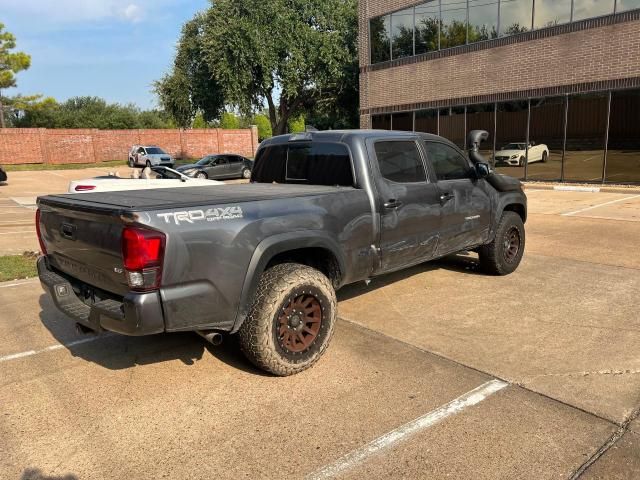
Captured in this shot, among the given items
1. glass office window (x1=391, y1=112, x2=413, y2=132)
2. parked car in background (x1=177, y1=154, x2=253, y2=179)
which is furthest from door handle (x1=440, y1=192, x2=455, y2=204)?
parked car in background (x1=177, y1=154, x2=253, y2=179)

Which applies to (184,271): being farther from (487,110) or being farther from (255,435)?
(487,110)

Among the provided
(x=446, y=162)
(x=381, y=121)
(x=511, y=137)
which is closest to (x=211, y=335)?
(x=446, y=162)

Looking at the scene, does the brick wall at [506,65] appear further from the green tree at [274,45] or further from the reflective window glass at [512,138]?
the green tree at [274,45]

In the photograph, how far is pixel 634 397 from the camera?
3275 millimetres

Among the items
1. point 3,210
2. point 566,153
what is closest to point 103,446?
point 3,210

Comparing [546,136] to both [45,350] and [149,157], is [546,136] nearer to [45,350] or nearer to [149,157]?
[45,350]

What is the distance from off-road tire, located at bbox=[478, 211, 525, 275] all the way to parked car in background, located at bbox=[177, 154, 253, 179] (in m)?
19.5

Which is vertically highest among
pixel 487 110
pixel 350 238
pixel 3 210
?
pixel 487 110

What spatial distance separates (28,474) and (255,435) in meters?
1.20

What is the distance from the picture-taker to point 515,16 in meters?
17.5

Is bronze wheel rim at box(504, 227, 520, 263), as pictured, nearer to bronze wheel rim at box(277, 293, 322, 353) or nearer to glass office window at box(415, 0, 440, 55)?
bronze wheel rim at box(277, 293, 322, 353)

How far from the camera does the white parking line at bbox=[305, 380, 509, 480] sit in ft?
8.66

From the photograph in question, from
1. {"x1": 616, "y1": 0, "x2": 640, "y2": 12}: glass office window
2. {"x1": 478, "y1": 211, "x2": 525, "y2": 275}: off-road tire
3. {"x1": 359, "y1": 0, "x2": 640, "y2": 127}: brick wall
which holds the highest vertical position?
Result: {"x1": 616, "y1": 0, "x2": 640, "y2": 12}: glass office window

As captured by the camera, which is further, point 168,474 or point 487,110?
point 487,110
